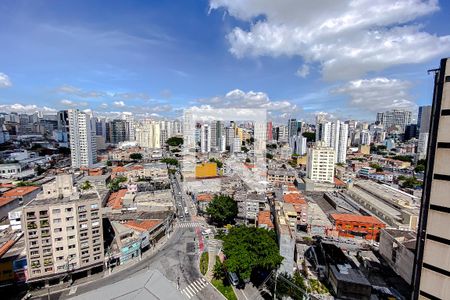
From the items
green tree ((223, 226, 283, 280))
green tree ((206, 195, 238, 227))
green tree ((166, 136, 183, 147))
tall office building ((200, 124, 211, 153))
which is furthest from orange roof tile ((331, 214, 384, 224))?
green tree ((166, 136, 183, 147))

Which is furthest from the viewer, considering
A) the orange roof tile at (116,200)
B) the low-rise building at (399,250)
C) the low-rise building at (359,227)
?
the orange roof tile at (116,200)

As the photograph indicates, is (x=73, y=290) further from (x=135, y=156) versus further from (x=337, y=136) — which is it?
(x=337, y=136)

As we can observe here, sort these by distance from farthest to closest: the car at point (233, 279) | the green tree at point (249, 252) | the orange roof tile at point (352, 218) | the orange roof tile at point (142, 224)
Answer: the orange roof tile at point (352, 218), the orange roof tile at point (142, 224), the car at point (233, 279), the green tree at point (249, 252)

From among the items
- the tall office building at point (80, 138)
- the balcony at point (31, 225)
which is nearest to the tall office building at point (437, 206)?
the balcony at point (31, 225)

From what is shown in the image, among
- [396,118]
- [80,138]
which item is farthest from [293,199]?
[396,118]

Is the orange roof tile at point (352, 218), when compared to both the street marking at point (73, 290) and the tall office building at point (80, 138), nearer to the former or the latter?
the street marking at point (73, 290)

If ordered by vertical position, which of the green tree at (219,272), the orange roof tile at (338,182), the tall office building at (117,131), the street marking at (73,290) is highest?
the tall office building at (117,131)

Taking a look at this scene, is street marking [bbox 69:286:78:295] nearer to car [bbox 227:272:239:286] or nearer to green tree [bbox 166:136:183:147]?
car [bbox 227:272:239:286]
